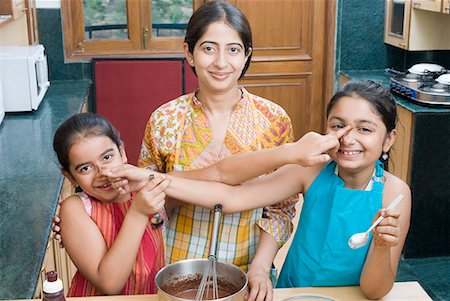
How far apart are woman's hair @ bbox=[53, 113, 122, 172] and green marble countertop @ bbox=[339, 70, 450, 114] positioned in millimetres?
2071

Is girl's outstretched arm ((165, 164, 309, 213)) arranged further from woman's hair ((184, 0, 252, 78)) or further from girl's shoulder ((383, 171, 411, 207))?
woman's hair ((184, 0, 252, 78))

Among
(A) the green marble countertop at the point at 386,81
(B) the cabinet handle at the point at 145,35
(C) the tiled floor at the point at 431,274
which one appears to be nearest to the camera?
(C) the tiled floor at the point at 431,274

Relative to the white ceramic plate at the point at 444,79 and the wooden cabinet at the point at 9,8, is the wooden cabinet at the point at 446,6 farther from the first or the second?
the wooden cabinet at the point at 9,8

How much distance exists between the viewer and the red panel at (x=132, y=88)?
14.5 feet

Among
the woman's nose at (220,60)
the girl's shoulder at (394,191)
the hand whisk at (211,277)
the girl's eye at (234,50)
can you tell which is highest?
the girl's eye at (234,50)

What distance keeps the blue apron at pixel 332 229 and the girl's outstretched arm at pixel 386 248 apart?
4cm

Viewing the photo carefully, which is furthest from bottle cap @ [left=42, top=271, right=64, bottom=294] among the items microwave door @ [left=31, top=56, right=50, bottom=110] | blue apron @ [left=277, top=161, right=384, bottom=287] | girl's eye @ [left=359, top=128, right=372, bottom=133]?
microwave door @ [left=31, top=56, right=50, bottom=110]

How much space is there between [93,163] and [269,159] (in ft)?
1.37

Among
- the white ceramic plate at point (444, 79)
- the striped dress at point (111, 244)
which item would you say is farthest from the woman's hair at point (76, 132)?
the white ceramic plate at point (444, 79)

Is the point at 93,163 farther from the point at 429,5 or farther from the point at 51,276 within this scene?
the point at 429,5

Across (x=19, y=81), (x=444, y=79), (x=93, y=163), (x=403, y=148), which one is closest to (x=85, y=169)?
(x=93, y=163)

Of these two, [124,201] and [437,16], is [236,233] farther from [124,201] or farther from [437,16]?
[437,16]

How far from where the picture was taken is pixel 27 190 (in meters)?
2.22

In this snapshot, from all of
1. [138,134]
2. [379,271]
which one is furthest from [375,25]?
[379,271]
